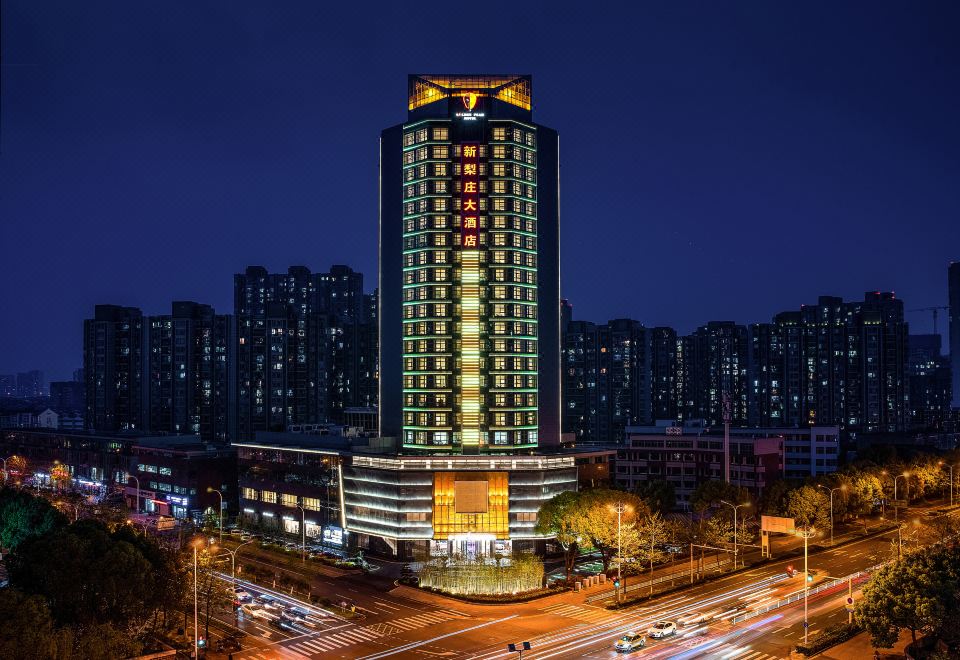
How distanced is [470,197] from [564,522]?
3862 cm

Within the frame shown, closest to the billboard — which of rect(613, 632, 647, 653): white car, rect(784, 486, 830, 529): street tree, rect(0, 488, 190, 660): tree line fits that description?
rect(784, 486, 830, 529): street tree

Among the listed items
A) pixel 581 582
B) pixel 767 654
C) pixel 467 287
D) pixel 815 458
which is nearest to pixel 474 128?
pixel 467 287

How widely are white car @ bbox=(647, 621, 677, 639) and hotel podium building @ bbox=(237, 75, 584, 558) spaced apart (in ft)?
98.2

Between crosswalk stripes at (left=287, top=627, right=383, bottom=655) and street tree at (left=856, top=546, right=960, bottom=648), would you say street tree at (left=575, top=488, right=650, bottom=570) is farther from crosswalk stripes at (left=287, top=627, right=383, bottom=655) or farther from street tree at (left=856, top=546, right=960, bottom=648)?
street tree at (left=856, top=546, right=960, bottom=648)

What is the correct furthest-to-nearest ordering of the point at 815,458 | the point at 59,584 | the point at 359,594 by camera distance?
1. the point at 815,458
2. the point at 359,594
3. the point at 59,584

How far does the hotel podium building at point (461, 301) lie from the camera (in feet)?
306

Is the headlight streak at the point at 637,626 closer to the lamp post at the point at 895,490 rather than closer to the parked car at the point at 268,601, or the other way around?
the parked car at the point at 268,601

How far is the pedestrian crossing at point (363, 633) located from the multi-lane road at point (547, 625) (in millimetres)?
75

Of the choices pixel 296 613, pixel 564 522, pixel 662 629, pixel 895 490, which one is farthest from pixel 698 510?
pixel 296 613

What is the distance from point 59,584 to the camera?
169 ft

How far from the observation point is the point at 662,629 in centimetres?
5847

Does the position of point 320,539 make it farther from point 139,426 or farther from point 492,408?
point 139,426

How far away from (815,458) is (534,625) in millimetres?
83875

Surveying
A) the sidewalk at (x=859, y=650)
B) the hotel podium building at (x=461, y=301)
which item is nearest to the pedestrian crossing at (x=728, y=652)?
the sidewalk at (x=859, y=650)
